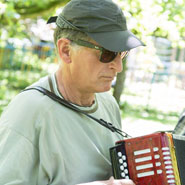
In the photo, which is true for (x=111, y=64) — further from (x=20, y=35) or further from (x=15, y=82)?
(x=15, y=82)

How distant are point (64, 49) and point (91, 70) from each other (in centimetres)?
20

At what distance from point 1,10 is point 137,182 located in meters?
4.67

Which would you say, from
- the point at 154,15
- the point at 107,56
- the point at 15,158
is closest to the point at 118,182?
the point at 15,158

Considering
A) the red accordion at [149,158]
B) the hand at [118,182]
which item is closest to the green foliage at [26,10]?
the red accordion at [149,158]

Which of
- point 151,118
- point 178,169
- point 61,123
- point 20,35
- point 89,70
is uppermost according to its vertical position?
point 89,70

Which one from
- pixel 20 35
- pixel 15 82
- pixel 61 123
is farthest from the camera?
pixel 15 82

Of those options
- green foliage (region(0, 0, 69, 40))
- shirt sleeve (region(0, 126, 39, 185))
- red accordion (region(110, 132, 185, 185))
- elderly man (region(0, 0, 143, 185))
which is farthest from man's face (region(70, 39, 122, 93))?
green foliage (region(0, 0, 69, 40))

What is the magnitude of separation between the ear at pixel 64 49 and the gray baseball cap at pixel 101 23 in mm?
90

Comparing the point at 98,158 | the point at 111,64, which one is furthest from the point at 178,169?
the point at 111,64

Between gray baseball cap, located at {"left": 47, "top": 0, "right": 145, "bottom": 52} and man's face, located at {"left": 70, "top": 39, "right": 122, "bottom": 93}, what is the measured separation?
0.33 ft

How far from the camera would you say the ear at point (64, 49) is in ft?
6.42

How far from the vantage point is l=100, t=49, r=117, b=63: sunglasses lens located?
190cm

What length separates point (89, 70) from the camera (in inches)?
76.6

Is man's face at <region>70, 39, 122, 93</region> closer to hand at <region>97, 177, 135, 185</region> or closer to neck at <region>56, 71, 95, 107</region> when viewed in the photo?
neck at <region>56, 71, 95, 107</region>
